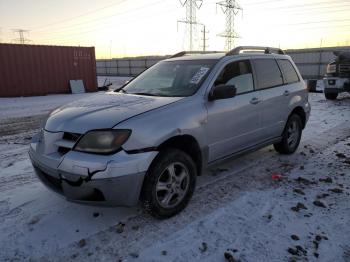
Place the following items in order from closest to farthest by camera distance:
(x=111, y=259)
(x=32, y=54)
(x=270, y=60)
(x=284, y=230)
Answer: (x=111, y=259) < (x=284, y=230) < (x=270, y=60) < (x=32, y=54)

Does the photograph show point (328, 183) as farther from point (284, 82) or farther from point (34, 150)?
point (34, 150)

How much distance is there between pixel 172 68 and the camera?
4637 mm

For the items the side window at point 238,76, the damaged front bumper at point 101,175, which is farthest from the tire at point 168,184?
the side window at point 238,76

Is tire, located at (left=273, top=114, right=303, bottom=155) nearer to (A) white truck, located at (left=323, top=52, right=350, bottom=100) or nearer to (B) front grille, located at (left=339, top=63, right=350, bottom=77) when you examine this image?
(A) white truck, located at (left=323, top=52, right=350, bottom=100)

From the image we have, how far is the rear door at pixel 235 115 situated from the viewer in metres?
3.94

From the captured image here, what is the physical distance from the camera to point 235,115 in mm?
4215

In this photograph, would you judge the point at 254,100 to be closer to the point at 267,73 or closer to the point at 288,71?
the point at 267,73

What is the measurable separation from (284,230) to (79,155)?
7.00 ft

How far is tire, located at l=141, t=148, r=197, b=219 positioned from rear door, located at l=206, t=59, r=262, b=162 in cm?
52

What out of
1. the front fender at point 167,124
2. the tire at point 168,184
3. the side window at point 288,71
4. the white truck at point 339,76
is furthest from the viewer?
the white truck at point 339,76

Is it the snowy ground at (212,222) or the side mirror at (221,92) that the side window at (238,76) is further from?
the snowy ground at (212,222)

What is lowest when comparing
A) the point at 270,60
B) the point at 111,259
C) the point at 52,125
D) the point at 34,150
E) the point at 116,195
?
the point at 111,259

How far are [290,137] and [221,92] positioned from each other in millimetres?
2486

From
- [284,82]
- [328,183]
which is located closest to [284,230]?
[328,183]
